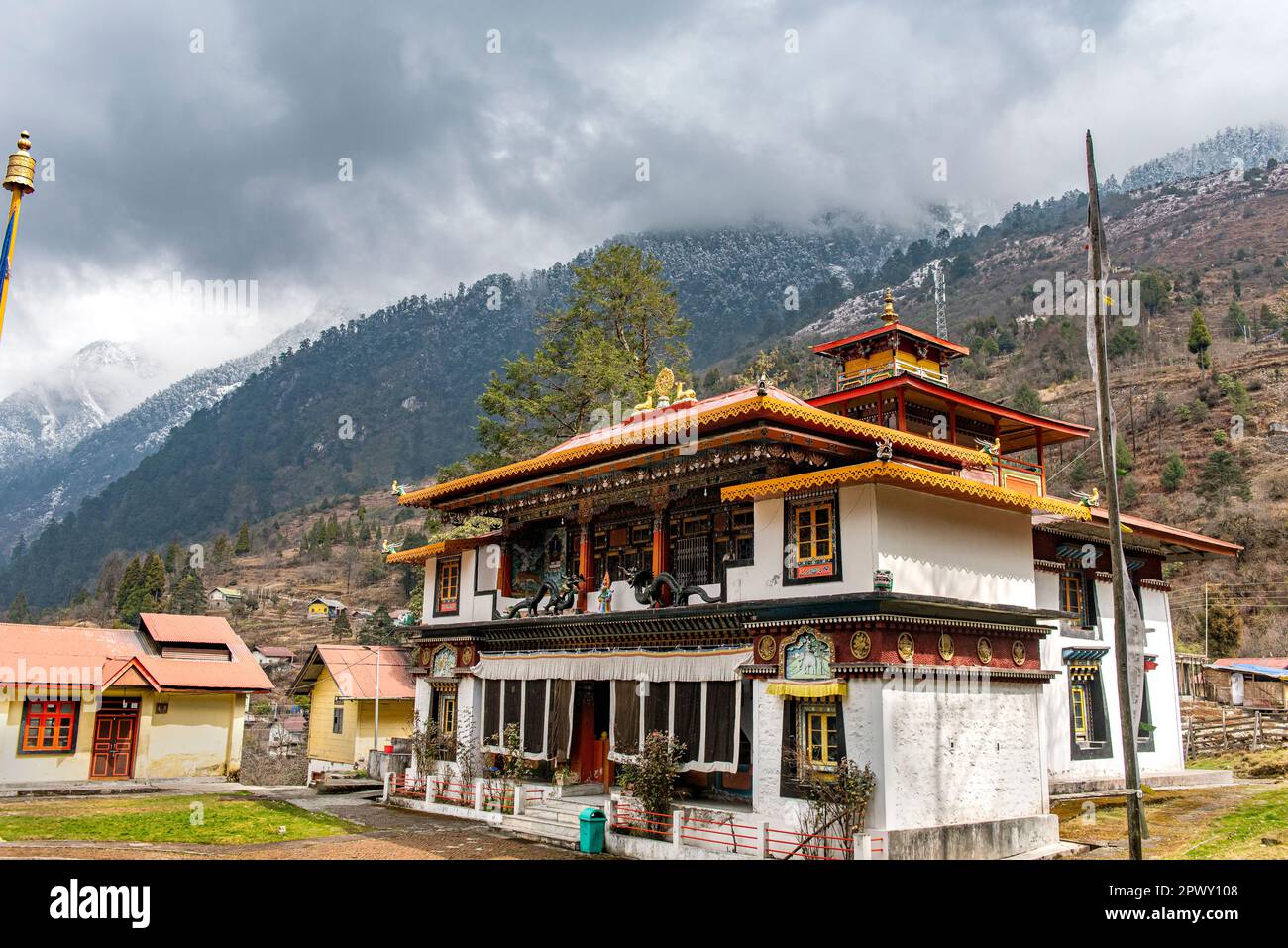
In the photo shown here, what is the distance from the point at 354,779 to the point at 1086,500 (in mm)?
22150

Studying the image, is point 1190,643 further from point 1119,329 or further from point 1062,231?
point 1062,231

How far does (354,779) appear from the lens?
3042 centimetres

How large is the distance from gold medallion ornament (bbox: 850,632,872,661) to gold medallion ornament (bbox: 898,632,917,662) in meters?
0.57

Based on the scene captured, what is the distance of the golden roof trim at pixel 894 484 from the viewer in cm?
1636

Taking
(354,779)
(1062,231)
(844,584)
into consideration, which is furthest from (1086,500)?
(1062,231)

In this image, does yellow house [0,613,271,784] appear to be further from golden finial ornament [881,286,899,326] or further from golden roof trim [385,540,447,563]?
golden finial ornament [881,286,899,326]

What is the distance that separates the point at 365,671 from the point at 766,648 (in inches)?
864

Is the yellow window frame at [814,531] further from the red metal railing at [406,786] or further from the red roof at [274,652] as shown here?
the red roof at [274,652]

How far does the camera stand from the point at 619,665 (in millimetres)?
20703

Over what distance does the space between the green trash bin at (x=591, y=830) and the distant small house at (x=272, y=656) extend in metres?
59.8

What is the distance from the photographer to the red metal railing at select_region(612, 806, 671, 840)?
17969mm

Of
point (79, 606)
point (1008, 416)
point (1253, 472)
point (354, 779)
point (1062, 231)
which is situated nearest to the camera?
point (1008, 416)

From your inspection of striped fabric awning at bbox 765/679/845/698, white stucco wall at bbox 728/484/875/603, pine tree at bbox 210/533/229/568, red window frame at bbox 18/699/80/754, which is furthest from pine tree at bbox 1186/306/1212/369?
pine tree at bbox 210/533/229/568

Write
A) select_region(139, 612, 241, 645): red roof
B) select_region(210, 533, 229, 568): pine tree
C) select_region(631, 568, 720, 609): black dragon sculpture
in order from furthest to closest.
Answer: select_region(210, 533, 229, 568): pine tree → select_region(139, 612, 241, 645): red roof → select_region(631, 568, 720, 609): black dragon sculpture
